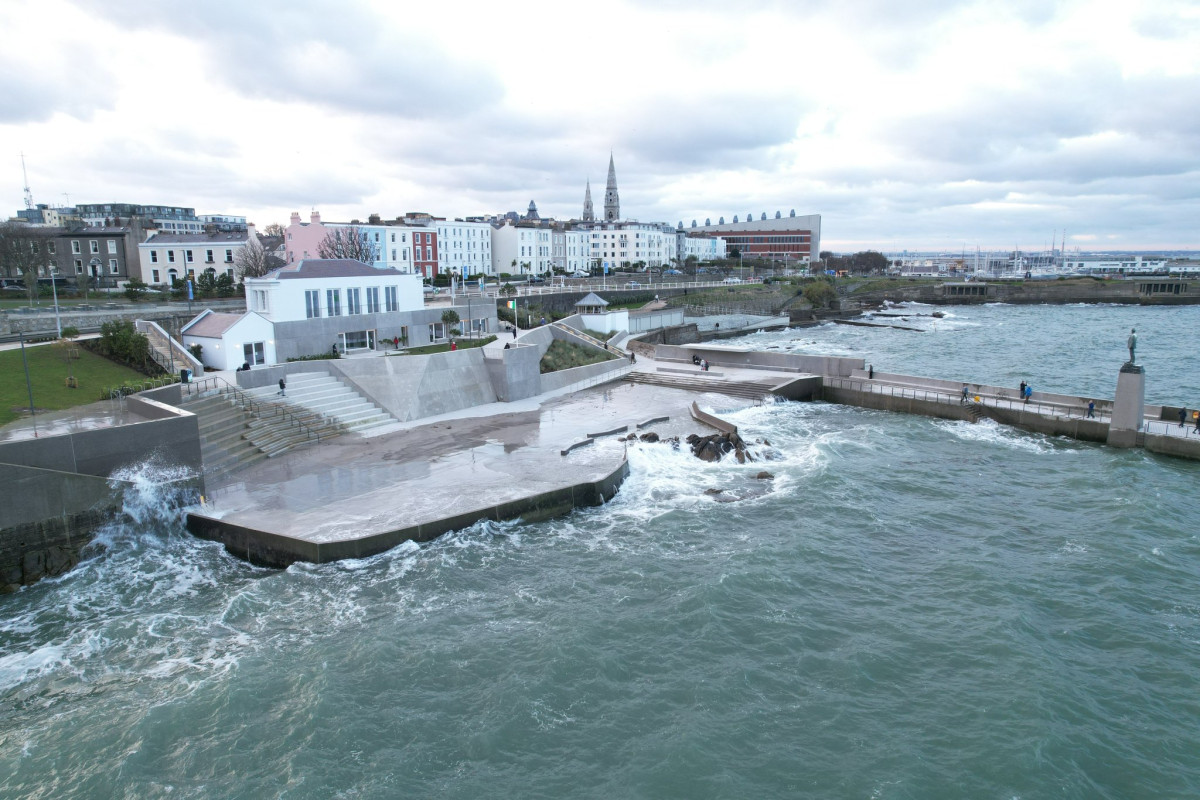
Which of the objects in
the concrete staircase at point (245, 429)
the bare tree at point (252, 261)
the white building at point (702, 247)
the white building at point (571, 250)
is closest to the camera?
the concrete staircase at point (245, 429)

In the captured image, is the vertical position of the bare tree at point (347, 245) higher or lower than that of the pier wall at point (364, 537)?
higher

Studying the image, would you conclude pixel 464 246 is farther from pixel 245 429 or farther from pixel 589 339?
pixel 245 429

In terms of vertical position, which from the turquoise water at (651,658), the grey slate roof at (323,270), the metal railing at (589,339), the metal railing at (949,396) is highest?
the grey slate roof at (323,270)

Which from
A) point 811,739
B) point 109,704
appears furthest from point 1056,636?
point 109,704

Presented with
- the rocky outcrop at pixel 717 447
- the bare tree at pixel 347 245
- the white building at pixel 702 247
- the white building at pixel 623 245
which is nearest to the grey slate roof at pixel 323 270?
the rocky outcrop at pixel 717 447

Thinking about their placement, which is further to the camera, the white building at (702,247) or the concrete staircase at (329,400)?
the white building at (702,247)

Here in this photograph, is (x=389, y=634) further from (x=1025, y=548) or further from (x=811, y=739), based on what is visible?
(x=1025, y=548)

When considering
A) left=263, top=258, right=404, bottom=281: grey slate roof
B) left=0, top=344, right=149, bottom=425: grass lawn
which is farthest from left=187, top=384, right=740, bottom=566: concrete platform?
left=263, top=258, right=404, bottom=281: grey slate roof

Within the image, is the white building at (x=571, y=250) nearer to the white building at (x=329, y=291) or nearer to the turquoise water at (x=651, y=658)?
the white building at (x=329, y=291)
